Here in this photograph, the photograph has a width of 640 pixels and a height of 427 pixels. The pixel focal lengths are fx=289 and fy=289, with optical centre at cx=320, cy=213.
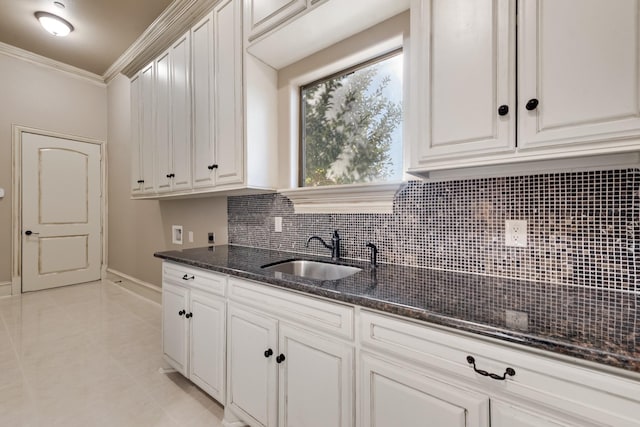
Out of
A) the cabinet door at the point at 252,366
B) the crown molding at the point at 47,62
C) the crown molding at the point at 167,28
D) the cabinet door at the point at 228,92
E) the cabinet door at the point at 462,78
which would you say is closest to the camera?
the cabinet door at the point at 462,78

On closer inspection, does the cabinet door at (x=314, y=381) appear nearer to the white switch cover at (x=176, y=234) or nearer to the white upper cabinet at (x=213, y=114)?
the white upper cabinet at (x=213, y=114)

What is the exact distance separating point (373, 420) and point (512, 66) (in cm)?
138

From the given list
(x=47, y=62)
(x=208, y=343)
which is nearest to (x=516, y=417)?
(x=208, y=343)

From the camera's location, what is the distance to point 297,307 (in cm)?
128

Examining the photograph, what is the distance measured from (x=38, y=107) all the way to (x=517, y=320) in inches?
230

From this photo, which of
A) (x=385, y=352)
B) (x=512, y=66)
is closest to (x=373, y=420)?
(x=385, y=352)

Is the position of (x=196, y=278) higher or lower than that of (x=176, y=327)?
Result: higher

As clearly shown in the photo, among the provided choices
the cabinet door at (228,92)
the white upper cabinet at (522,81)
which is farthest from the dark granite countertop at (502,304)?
the cabinet door at (228,92)

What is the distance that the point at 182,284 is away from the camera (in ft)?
6.32

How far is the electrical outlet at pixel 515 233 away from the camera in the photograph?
1276 mm

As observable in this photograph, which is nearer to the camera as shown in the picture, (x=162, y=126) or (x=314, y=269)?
(x=314, y=269)

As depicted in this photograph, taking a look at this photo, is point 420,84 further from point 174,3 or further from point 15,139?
point 15,139

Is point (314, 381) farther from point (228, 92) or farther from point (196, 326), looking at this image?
point (228, 92)

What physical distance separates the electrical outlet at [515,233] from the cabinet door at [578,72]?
0.41 metres
